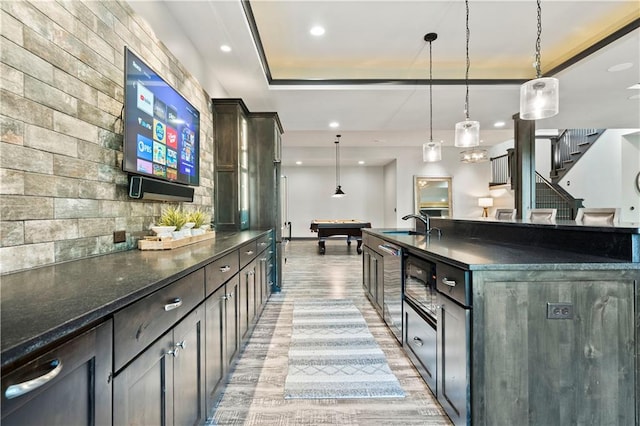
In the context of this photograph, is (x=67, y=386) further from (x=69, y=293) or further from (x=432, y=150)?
(x=432, y=150)

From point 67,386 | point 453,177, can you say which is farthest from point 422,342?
point 453,177

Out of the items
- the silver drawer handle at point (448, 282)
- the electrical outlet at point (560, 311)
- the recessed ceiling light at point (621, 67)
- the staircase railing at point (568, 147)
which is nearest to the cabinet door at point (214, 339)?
the silver drawer handle at point (448, 282)

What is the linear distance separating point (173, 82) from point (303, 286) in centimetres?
321

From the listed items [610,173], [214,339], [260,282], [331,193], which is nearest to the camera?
[214,339]

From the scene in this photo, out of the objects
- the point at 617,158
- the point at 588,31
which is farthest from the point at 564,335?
the point at 617,158

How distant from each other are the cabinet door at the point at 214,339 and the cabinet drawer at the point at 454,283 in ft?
4.14

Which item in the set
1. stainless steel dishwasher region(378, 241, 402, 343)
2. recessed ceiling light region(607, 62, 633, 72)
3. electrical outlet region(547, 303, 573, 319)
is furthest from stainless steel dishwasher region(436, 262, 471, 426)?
recessed ceiling light region(607, 62, 633, 72)

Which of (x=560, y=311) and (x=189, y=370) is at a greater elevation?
(x=560, y=311)

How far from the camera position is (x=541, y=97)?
2.25 meters

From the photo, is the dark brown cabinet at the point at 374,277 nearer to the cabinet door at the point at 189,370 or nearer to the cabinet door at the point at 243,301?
the cabinet door at the point at 243,301

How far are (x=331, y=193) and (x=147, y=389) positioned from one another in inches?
393

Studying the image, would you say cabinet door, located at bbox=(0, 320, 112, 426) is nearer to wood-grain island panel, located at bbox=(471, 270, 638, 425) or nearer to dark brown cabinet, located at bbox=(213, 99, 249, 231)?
wood-grain island panel, located at bbox=(471, 270, 638, 425)

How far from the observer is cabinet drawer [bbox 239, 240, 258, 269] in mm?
2332

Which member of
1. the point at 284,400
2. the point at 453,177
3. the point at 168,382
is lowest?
the point at 284,400
